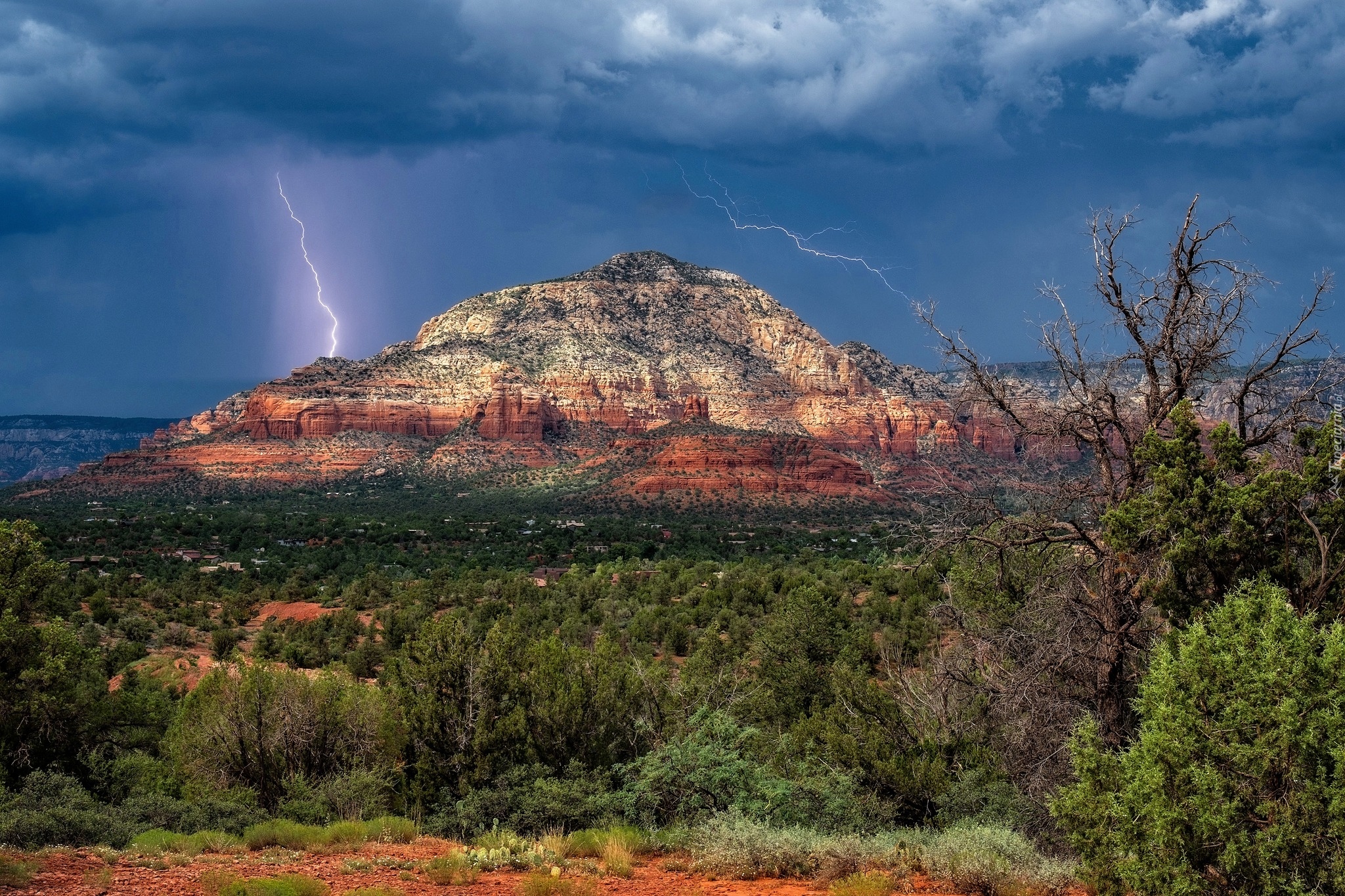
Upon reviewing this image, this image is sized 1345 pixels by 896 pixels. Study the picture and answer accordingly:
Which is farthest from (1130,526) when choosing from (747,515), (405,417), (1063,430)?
(405,417)

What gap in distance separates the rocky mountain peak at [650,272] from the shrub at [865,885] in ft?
450

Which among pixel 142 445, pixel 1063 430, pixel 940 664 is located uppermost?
pixel 142 445

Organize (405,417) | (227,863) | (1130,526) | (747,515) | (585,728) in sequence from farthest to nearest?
(405,417), (747,515), (585,728), (227,863), (1130,526)

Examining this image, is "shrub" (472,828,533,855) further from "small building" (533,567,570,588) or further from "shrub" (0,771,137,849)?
"small building" (533,567,570,588)

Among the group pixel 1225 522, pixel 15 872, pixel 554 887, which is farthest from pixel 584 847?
pixel 1225 522

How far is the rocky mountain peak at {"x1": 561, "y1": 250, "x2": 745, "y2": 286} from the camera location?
478 ft

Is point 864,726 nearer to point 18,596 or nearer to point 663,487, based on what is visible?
point 18,596

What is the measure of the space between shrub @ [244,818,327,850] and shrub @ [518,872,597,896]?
341cm

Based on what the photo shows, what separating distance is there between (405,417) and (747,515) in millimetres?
54790

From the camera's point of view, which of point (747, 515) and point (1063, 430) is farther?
point (747, 515)

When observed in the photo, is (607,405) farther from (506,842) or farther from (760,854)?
(760,854)

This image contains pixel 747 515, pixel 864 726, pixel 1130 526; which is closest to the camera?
pixel 1130 526

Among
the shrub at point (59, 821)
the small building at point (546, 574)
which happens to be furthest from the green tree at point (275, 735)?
the small building at point (546, 574)

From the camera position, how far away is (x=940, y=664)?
11.7m
